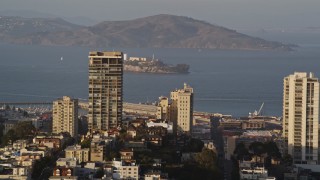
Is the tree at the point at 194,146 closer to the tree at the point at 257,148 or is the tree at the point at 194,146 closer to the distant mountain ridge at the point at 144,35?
the tree at the point at 257,148

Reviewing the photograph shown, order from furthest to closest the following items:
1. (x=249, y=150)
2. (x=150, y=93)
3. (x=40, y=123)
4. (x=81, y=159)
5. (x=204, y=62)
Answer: (x=204, y=62) < (x=150, y=93) < (x=40, y=123) < (x=249, y=150) < (x=81, y=159)

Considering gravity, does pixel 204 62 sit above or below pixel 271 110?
above

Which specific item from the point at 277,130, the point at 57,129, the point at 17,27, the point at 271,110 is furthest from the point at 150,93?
the point at 17,27

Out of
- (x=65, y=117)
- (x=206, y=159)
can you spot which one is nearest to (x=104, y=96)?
(x=65, y=117)

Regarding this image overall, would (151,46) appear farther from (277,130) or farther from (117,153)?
(117,153)

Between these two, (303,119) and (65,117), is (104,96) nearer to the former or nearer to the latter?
(65,117)

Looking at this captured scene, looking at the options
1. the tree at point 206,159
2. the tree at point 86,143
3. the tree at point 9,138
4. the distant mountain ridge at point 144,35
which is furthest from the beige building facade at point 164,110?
the distant mountain ridge at point 144,35
